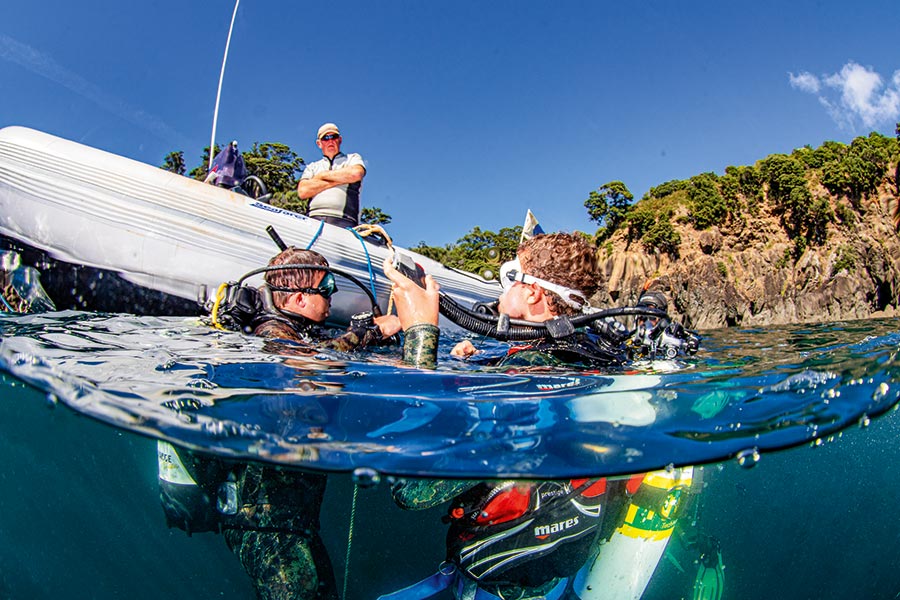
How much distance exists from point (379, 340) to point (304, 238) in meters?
1.38

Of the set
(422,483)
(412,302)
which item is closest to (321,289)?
(412,302)

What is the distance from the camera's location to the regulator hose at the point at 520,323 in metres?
2.66

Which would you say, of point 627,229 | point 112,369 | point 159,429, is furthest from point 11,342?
point 627,229

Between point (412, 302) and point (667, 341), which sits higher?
point (412, 302)

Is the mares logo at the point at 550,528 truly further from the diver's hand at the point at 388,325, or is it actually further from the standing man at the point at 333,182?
the standing man at the point at 333,182

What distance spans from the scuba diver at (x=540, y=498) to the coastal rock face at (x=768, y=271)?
31895 millimetres

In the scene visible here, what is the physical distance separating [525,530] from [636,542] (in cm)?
83

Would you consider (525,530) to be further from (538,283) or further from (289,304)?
(289,304)

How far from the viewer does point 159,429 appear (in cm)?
230

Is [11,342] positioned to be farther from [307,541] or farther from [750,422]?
[750,422]

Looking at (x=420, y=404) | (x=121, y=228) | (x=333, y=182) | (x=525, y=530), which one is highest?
(x=333, y=182)

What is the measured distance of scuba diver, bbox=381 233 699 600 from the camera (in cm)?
213

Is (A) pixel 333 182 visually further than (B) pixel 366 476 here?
Yes

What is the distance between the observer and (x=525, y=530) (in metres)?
2.10
